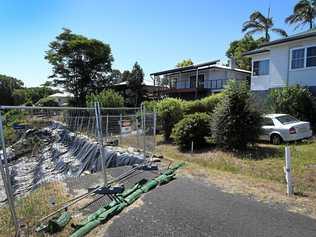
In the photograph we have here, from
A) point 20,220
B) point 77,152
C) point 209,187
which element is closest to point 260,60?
point 77,152

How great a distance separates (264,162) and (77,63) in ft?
114

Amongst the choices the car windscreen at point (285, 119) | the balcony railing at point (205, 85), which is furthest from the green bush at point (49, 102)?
the car windscreen at point (285, 119)

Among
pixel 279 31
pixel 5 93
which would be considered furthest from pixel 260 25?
pixel 5 93

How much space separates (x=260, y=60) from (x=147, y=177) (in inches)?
780

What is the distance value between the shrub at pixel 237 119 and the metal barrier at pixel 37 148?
2.98 meters

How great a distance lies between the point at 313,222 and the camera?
192 inches

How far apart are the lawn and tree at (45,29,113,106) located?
96.5ft

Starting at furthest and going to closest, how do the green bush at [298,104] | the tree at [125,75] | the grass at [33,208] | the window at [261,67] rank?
1. the tree at [125,75]
2. the window at [261,67]
3. the green bush at [298,104]
4. the grass at [33,208]

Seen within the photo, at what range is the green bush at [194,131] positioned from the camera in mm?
13273

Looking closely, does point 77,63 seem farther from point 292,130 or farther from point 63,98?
point 292,130

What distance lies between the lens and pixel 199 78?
125 feet

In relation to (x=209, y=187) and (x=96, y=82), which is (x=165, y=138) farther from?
(x=96, y=82)

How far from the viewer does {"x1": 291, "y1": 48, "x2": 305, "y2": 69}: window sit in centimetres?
2052

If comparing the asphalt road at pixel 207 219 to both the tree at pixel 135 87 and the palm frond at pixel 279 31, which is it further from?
the palm frond at pixel 279 31
